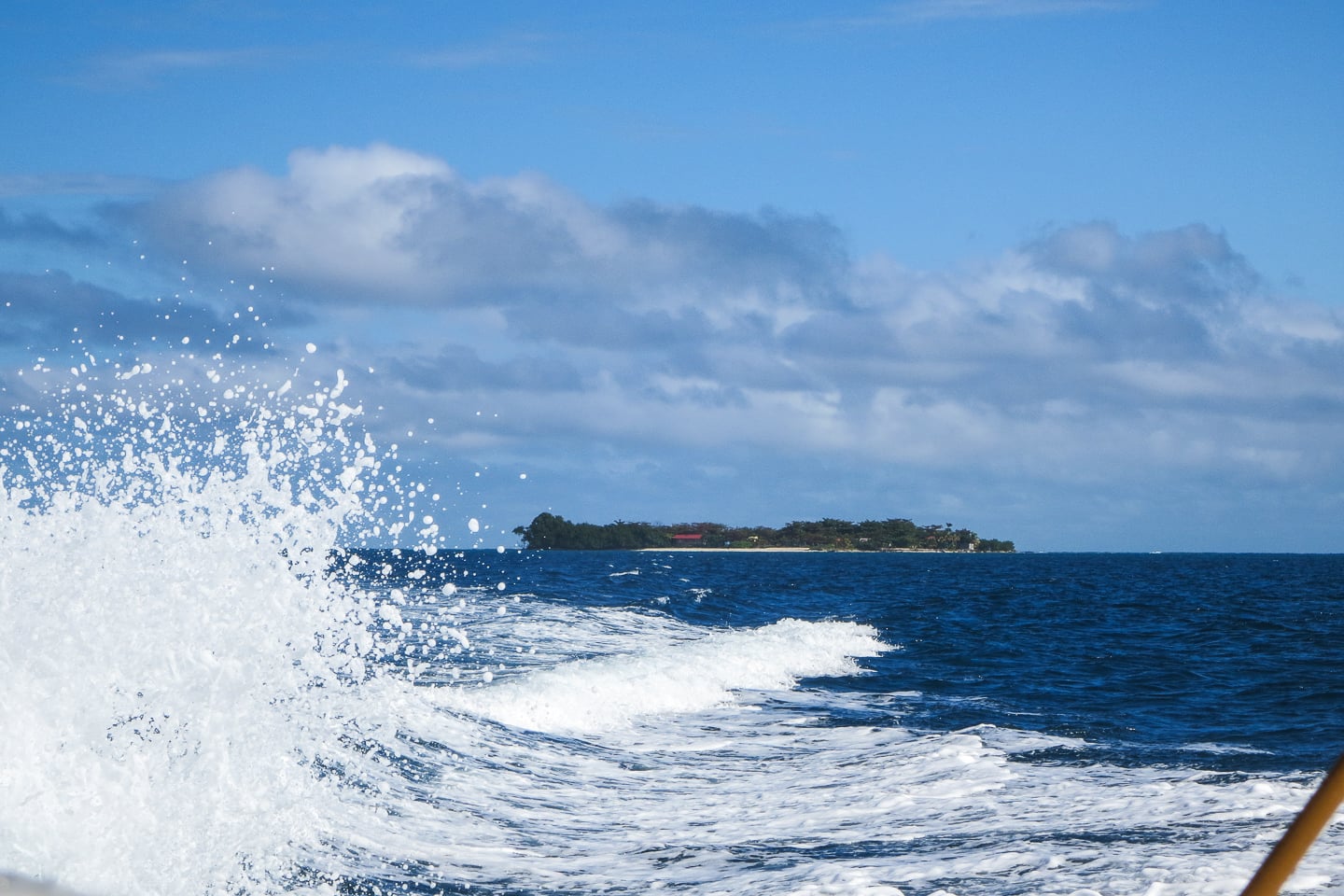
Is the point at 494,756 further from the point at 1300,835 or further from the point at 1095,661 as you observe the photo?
the point at 1095,661

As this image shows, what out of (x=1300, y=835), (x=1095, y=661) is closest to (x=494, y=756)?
(x=1300, y=835)

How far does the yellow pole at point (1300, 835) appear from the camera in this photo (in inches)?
42.0

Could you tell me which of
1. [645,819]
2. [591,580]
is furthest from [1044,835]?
[591,580]

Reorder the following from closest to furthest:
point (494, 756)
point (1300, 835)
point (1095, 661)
Result: point (1300, 835) < point (494, 756) < point (1095, 661)

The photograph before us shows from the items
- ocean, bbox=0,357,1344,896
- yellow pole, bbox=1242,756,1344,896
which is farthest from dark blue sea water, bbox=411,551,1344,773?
yellow pole, bbox=1242,756,1344,896

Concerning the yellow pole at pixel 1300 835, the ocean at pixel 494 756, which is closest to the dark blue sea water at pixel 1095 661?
the ocean at pixel 494 756

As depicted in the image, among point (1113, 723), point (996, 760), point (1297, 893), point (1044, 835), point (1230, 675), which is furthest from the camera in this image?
point (1230, 675)

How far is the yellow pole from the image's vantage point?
3.50 ft

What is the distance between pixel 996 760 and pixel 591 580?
30648mm

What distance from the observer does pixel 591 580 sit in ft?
136

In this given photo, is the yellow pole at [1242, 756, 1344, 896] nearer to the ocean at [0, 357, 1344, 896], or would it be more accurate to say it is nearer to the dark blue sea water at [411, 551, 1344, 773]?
the ocean at [0, 357, 1344, 896]

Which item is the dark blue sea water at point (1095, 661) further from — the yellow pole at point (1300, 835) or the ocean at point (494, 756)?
the yellow pole at point (1300, 835)

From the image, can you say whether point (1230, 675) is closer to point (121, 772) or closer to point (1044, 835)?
point (1044, 835)

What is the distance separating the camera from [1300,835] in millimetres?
1101
